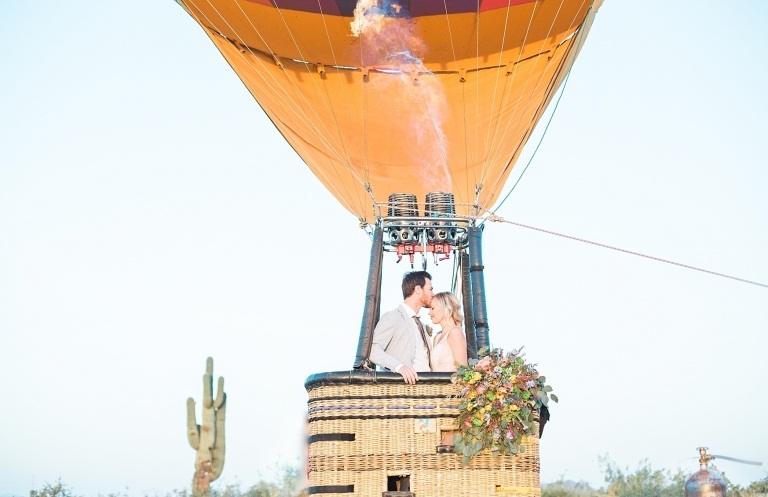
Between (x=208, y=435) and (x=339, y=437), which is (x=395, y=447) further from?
(x=208, y=435)

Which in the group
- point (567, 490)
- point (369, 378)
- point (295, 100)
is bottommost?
point (567, 490)

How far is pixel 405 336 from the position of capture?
199 inches

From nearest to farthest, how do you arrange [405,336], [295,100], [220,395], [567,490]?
1. [220,395]
2. [405,336]
3. [567,490]
4. [295,100]

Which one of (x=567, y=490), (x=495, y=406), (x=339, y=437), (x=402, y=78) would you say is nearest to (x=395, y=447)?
(x=339, y=437)

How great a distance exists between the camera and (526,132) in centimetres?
753

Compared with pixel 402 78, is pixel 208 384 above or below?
below

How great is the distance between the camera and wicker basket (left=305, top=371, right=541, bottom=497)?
4398mm

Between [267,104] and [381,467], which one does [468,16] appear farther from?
[381,467]

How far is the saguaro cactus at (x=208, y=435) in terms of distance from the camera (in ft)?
13.8

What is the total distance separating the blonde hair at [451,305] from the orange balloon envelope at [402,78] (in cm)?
210

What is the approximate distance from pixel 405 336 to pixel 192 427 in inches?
48.2

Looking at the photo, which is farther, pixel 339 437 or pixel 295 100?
pixel 295 100

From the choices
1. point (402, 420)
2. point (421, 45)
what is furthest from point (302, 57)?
point (402, 420)

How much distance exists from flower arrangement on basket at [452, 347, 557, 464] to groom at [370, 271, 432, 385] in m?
0.49
